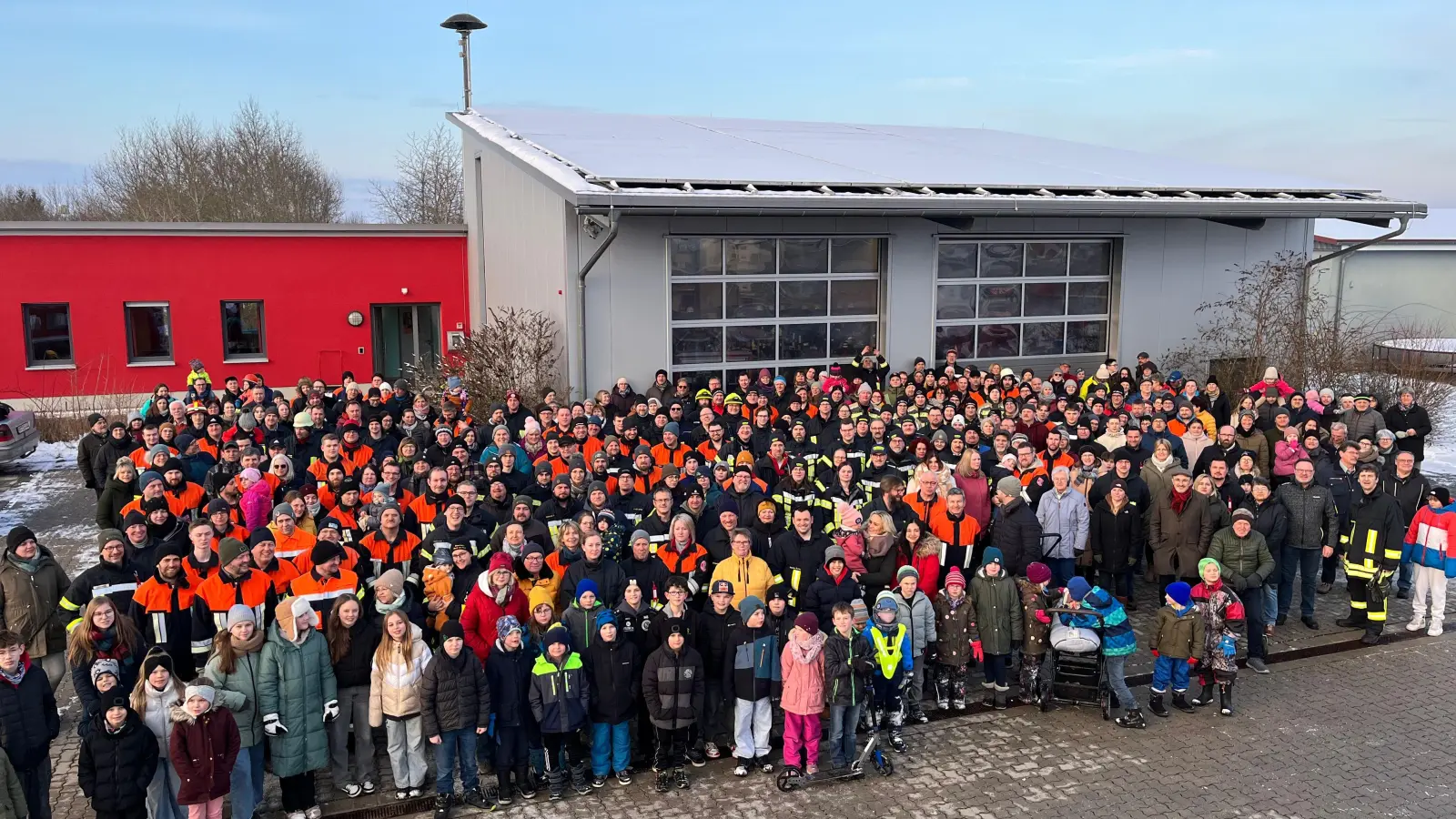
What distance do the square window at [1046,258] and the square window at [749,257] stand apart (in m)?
4.93

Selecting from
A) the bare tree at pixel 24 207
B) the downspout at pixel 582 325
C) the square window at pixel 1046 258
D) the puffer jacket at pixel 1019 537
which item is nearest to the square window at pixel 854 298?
the square window at pixel 1046 258

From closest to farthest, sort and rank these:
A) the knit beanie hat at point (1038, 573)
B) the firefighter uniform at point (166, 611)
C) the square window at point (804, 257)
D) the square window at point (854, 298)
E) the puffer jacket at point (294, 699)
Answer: the puffer jacket at point (294, 699) < the firefighter uniform at point (166, 611) < the knit beanie hat at point (1038, 573) < the square window at point (804, 257) < the square window at point (854, 298)

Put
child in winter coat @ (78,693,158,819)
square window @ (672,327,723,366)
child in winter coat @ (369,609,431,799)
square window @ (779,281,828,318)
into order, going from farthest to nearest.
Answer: square window @ (779,281,828,318)
square window @ (672,327,723,366)
child in winter coat @ (369,609,431,799)
child in winter coat @ (78,693,158,819)

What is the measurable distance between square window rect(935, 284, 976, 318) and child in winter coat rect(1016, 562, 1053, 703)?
945 cm

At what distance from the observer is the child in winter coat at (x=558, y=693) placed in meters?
6.20

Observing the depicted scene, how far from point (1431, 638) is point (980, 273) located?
9301 mm

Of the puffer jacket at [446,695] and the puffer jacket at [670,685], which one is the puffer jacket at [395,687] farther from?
the puffer jacket at [670,685]

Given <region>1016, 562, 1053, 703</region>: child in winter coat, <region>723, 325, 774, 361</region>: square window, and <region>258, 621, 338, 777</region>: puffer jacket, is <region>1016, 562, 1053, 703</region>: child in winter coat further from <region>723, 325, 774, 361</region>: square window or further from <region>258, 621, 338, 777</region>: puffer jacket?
<region>723, 325, 774, 361</region>: square window

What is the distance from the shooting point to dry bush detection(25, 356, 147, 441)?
18375 mm

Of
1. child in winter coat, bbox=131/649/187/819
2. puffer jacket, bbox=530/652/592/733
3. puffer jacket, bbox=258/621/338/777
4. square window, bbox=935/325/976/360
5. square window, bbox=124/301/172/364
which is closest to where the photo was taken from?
child in winter coat, bbox=131/649/187/819

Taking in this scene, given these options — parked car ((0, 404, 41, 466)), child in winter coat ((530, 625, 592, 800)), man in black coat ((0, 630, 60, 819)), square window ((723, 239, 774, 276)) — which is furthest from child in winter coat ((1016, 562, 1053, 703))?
parked car ((0, 404, 41, 466))

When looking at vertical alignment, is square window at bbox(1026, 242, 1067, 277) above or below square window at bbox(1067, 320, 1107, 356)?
above

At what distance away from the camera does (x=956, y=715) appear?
24.3 feet

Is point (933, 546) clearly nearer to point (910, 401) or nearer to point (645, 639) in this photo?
point (645, 639)
